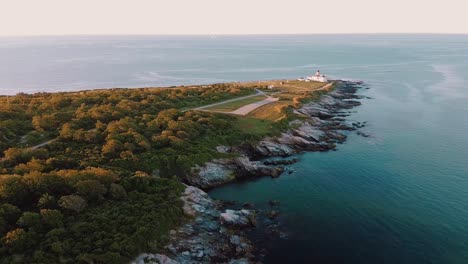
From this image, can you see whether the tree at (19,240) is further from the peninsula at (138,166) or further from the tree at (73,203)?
the tree at (73,203)

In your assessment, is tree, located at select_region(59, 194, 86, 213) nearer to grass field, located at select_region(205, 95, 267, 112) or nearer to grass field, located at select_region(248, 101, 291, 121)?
grass field, located at select_region(248, 101, 291, 121)

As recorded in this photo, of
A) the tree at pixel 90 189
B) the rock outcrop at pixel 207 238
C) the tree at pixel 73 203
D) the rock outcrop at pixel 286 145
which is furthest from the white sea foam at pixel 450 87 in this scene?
the tree at pixel 73 203

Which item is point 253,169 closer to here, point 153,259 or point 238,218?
point 238,218

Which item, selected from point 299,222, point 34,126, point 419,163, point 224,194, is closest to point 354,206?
point 299,222

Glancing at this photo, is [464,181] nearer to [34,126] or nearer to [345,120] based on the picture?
[345,120]

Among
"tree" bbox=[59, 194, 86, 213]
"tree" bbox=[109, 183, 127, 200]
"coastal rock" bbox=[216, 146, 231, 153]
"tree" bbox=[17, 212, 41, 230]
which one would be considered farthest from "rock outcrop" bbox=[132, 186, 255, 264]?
"coastal rock" bbox=[216, 146, 231, 153]

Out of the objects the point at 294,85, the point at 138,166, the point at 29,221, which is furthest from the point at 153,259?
the point at 294,85

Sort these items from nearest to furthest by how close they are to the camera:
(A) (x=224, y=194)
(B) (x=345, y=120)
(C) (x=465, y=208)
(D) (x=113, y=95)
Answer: (C) (x=465, y=208) → (A) (x=224, y=194) → (D) (x=113, y=95) → (B) (x=345, y=120)
